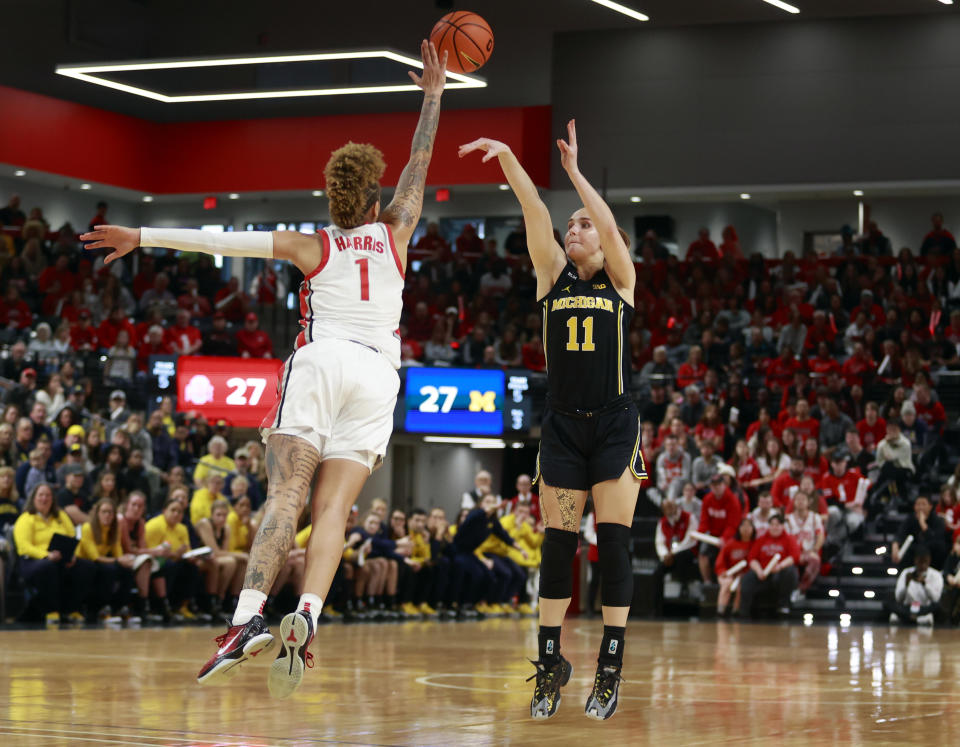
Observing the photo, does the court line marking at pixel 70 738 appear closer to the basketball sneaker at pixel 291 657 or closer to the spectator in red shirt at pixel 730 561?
the basketball sneaker at pixel 291 657

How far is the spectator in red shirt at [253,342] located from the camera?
23.3m

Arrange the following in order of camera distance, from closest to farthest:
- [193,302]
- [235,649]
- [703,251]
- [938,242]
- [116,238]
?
[235,649]
[116,238]
[938,242]
[193,302]
[703,251]

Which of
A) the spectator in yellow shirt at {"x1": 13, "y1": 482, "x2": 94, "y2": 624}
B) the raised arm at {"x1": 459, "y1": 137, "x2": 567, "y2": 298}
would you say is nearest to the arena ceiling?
the spectator in yellow shirt at {"x1": 13, "y1": 482, "x2": 94, "y2": 624}

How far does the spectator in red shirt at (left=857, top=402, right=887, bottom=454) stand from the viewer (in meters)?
19.4

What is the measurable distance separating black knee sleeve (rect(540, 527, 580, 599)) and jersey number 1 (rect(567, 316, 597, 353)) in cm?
84

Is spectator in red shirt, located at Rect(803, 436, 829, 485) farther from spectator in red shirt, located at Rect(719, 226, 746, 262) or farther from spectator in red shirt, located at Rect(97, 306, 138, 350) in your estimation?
spectator in red shirt, located at Rect(97, 306, 138, 350)

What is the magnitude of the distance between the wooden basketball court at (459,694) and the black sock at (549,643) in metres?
0.28

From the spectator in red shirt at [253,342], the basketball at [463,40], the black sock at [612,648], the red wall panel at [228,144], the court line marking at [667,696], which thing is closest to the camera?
the black sock at [612,648]

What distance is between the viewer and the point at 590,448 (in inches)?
256

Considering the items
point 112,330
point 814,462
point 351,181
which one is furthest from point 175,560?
point 351,181

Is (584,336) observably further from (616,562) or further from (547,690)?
(547,690)

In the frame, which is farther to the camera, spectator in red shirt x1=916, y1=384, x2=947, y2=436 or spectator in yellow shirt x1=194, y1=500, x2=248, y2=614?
spectator in red shirt x1=916, y1=384, x2=947, y2=436

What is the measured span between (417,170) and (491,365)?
1646cm

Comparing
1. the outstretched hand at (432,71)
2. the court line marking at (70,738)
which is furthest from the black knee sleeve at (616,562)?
the court line marking at (70,738)
